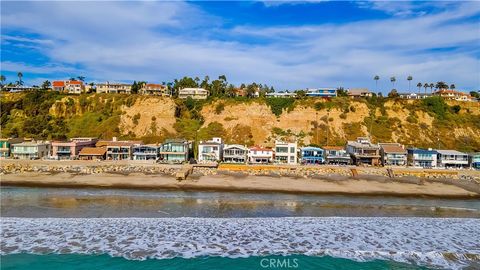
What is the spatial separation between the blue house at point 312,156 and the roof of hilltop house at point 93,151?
27809 mm

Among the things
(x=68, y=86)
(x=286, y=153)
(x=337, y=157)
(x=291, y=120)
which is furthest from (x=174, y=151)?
(x=68, y=86)

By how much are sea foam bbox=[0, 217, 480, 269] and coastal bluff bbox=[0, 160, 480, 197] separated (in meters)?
11.1

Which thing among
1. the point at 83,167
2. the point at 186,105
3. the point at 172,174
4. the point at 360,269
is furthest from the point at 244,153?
the point at 360,269

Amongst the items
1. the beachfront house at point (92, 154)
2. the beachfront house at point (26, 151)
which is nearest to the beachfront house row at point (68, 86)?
the beachfront house at point (26, 151)

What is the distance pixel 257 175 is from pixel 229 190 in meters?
6.63

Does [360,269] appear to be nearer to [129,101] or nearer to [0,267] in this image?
[0,267]

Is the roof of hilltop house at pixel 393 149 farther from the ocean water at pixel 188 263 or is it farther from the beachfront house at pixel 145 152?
the ocean water at pixel 188 263

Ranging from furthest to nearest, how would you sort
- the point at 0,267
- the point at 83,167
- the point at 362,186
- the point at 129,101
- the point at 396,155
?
the point at 129,101
the point at 396,155
the point at 83,167
the point at 362,186
the point at 0,267

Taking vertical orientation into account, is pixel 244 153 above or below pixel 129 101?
below

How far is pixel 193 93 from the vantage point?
3177 inches

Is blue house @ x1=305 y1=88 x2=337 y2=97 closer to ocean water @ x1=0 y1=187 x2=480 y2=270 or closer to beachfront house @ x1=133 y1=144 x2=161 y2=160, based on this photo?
beachfront house @ x1=133 y1=144 x2=161 y2=160

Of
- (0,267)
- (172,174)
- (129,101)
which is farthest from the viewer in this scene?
(129,101)

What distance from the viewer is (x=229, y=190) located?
3466cm

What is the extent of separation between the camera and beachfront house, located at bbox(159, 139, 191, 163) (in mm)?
48531
